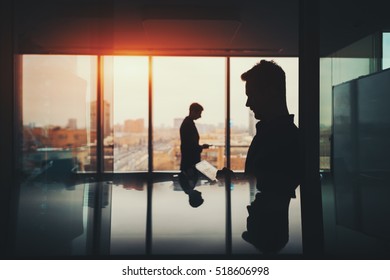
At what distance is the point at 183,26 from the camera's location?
19.8ft

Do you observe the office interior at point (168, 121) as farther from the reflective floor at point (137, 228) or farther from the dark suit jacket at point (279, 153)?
the dark suit jacket at point (279, 153)

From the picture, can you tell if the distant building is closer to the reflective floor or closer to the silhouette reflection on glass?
the reflective floor

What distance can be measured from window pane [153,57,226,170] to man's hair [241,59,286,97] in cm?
643

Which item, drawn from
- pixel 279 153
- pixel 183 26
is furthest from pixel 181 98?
pixel 279 153

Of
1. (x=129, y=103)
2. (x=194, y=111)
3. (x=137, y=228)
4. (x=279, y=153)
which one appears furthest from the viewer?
(x=129, y=103)

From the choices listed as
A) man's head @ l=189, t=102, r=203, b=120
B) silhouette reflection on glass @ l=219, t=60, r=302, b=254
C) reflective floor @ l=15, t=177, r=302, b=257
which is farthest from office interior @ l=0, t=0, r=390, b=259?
man's head @ l=189, t=102, r=203, b=120

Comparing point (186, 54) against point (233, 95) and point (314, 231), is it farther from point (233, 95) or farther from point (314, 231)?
point (314, 231)

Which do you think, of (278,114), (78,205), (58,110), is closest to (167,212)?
(78,205)

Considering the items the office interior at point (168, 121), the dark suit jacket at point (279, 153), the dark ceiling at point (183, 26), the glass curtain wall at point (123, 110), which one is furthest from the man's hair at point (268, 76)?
the glass curtain wall at point (123, 110)

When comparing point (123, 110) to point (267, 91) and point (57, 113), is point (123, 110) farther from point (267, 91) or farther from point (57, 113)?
point (267, 91)

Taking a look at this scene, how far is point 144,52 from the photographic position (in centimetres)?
810

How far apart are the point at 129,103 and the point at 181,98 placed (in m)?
1.27
